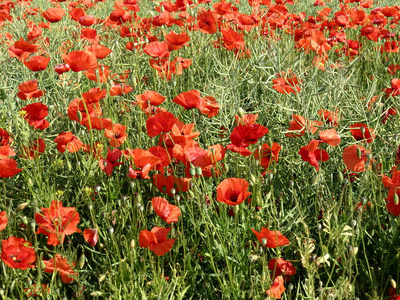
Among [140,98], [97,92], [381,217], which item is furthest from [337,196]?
[97,92]

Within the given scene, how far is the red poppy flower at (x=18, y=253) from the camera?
1.49 metres

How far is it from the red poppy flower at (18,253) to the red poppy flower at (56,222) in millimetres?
67

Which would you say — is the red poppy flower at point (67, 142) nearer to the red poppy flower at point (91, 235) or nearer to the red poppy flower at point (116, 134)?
the red poppy flower at point (116, 134)

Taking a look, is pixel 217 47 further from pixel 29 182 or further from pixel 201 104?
pixel 29 182

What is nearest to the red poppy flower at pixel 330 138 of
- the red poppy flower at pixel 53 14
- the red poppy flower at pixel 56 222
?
the red poppy flower at pixel 56 222

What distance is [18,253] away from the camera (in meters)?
1.55

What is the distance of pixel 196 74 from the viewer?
335 cm

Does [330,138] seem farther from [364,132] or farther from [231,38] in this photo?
[231,38]

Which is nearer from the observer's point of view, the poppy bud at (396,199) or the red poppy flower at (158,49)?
the poppy bud at (396,199)

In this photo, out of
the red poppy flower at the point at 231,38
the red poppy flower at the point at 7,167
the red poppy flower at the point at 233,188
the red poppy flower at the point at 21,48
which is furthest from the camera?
the red poppy flower at the point at 231,38

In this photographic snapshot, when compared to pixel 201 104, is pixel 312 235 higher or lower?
lower

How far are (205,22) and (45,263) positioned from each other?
2.02 metres

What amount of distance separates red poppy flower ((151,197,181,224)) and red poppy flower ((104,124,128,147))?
1.47 ft

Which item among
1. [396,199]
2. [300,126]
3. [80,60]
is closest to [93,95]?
[80,60]
